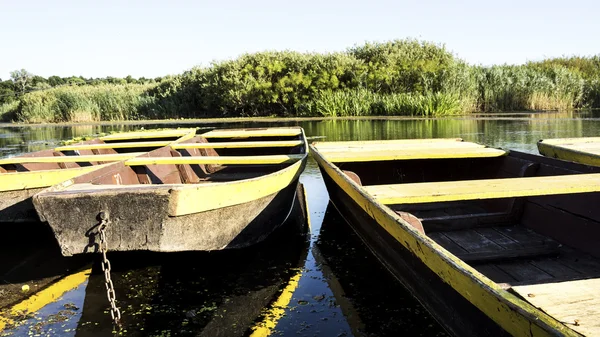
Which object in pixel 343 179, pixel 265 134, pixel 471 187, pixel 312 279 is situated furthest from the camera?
pixel 265 134

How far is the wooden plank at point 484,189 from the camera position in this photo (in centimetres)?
355

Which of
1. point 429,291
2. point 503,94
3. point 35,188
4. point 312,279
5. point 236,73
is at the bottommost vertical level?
point 312,279

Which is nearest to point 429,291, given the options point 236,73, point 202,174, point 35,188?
point 35,188

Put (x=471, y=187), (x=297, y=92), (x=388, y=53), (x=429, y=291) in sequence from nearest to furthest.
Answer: (x=429, y=291)
(x=471, y=187)
(x=297, y=92)
(x=388, y=53)

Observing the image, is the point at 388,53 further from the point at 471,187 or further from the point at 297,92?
the point at 471,187

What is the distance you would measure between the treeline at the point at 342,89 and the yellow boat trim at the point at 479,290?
62.3 feet

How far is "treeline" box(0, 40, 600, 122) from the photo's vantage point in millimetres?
22328

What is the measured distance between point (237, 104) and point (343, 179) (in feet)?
80.2

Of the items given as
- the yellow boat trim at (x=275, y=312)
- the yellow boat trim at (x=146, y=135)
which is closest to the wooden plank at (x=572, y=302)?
the yellow boat trim at (x=275, y=312)

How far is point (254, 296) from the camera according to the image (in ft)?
12.6

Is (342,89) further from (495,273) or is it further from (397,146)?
(495,273)

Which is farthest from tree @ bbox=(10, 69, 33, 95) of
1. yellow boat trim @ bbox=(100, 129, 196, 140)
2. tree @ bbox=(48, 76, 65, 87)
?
yellow boat trim @ bbox=(100, 129, 196, 140)

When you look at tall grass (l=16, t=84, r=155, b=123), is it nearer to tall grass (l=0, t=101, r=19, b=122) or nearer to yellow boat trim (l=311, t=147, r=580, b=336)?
tall grass (l=0, t=101, r=19, b=122)

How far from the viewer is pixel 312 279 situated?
4.19 m
